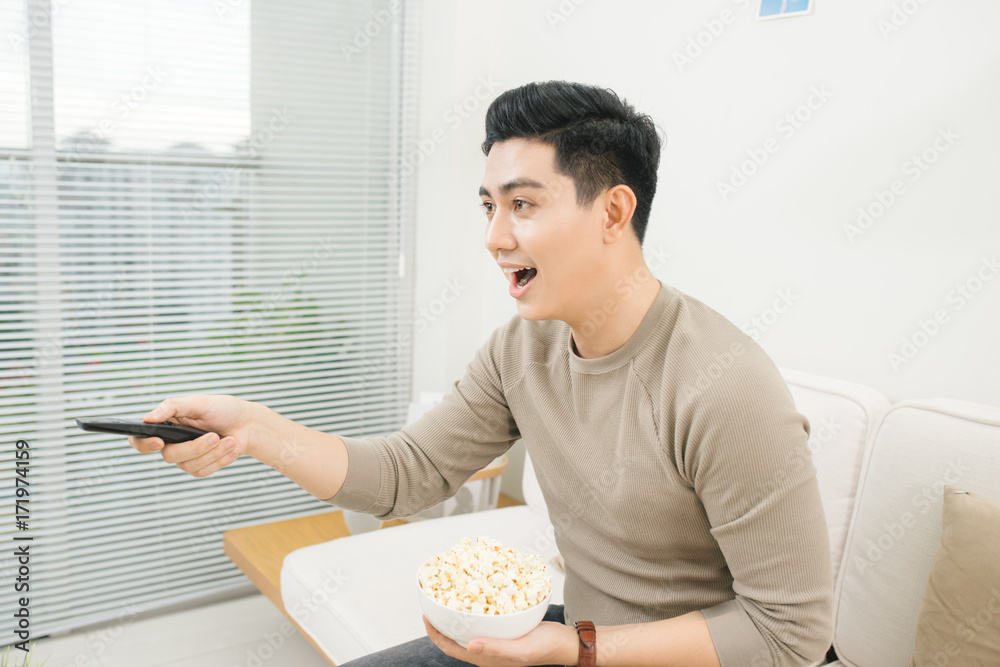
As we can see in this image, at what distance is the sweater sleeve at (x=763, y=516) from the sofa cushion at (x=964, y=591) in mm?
234

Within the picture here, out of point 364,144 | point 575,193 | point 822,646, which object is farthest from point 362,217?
point 822,646

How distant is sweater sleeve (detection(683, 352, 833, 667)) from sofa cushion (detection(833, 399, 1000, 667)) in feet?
1.16

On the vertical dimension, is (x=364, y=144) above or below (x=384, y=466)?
above

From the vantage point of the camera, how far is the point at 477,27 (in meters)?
2.54

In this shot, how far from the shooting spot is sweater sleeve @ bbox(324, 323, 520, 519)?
48.3 inches

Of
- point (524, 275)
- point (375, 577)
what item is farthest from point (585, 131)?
point (375, 577)

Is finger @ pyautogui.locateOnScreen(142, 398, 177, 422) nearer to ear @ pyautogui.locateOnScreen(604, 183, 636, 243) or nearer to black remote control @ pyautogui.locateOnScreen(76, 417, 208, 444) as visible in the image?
black remote control @ pyautogui.locateOnScreen(76, 417, 208, 444)

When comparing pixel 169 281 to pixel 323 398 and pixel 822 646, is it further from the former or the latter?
pixel 822 646

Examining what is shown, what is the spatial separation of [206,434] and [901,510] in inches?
43.5

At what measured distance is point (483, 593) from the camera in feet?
3.00

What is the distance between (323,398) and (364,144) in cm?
90

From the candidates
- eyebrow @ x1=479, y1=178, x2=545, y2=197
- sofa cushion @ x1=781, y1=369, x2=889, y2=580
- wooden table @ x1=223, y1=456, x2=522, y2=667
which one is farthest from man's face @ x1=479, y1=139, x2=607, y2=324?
wooden table @ x1=223, y1=456, x2=522, y2=667

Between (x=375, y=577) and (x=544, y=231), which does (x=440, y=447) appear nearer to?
(x=544, y=231)

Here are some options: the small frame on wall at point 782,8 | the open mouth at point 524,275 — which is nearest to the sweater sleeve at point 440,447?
the open mouth at point 524,275
